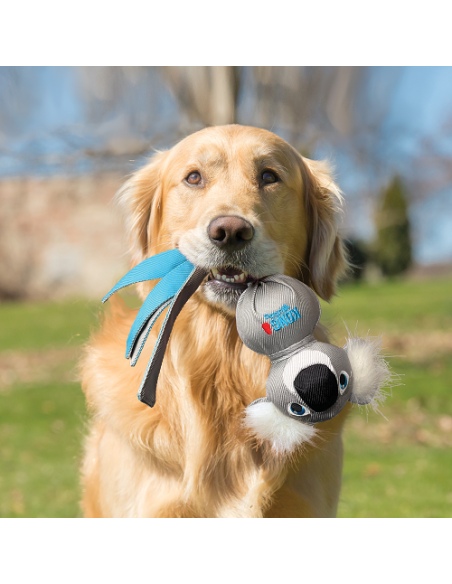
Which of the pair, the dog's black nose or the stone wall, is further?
the stone wall

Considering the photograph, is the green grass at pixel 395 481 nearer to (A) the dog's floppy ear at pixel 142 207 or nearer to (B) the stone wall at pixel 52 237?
(A) the dog's floppy ear at pixel 142 207

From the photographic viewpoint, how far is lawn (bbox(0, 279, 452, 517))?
10.4ft

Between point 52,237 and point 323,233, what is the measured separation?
7.31 meters

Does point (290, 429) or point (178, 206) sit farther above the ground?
point (178, 206)

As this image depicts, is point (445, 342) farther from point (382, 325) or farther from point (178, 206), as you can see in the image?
point (178, 206)

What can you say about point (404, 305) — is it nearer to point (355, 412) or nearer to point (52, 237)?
point (52, 237)

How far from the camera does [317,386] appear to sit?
1.20 metres

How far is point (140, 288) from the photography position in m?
1.83

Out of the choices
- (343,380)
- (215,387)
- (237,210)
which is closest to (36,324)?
(215,387)

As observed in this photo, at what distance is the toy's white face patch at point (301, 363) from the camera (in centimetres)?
122

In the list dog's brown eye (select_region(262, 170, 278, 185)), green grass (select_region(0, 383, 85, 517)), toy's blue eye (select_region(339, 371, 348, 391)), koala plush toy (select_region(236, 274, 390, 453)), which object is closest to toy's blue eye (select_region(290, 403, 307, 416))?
koala plush toy (select_region(236, 274, 390, 453))

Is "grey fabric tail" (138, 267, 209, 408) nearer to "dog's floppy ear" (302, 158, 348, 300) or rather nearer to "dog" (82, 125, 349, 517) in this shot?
"dog" (82, 125, 349, 517)

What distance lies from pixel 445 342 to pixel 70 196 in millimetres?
5733

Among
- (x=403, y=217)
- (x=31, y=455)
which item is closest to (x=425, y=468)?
(x=31, y=455)
